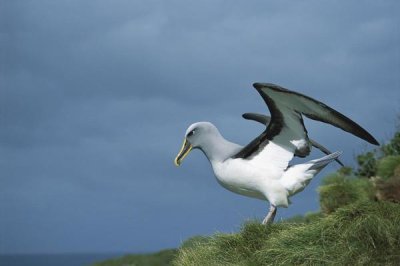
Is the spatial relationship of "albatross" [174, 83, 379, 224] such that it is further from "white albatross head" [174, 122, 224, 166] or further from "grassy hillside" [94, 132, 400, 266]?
"grassy hillside" [94, 132, 400, 266]

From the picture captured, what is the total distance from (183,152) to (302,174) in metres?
1.56

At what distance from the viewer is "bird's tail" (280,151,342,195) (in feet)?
27.8

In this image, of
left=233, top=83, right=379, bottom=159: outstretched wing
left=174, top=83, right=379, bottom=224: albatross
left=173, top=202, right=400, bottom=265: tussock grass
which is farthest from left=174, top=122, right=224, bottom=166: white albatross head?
left=173, top=202, right=400, bottom=265: tussock grass

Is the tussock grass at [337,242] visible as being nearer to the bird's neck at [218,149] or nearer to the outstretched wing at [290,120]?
the outstretched wing at [290,120]

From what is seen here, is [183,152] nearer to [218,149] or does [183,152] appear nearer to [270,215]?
[218,149]

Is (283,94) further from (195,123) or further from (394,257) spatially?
(394,257)

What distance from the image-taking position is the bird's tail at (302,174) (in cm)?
846

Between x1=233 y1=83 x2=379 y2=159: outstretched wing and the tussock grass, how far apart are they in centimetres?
101

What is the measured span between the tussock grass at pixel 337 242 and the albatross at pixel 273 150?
56 centimetres

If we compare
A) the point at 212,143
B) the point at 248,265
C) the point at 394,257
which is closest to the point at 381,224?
the point at 394,257

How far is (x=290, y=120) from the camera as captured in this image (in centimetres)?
859

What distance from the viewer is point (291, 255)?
741 cm

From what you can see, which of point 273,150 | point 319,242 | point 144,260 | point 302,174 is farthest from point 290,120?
point 144,260

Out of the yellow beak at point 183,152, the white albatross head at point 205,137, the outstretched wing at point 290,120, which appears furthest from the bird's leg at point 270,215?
the yellow beak at point 183,152
